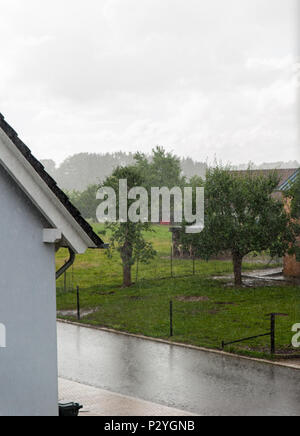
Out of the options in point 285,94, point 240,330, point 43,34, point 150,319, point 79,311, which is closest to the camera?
point 240,330

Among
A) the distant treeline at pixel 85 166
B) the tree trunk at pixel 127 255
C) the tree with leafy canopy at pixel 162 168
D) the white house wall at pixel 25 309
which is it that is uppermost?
the distant treeline at pixel 85 166

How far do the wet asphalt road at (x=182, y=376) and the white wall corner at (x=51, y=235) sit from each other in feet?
19.9

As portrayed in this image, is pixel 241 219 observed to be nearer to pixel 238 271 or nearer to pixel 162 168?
pixel 238 271

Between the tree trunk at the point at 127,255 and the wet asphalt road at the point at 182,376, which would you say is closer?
the wet asphalt road at the point at 182,376

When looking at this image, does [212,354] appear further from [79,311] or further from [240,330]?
[79,311]

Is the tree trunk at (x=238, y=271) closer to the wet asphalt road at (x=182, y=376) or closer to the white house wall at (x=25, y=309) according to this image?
the wet asphalt road at (x=182, y=376)

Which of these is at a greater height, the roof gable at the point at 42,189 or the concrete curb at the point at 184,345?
the roof gable at the point at 42,189

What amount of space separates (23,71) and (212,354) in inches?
5594

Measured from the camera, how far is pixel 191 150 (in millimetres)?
126562

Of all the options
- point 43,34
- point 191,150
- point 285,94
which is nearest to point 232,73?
point 285,94

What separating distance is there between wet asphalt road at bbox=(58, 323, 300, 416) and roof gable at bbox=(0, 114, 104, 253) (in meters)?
5.96

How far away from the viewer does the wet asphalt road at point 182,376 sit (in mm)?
11281

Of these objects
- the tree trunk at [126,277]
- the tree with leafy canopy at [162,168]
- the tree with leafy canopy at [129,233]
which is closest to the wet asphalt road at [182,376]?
the tree with leafy canopy at [129,233]

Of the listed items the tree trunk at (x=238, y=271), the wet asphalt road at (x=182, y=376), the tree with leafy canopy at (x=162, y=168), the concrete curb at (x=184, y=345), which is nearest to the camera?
the wet asphalt road at (x=182, y=376)
